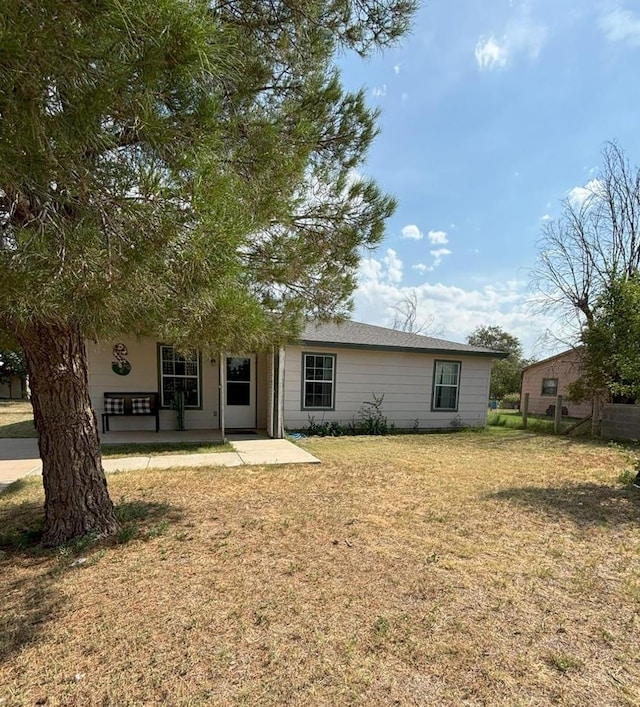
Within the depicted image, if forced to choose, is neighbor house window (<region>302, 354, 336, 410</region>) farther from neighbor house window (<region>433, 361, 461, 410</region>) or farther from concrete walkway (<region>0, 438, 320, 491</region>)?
neighbor house window (<region>433, 361, 461, 410</region>)

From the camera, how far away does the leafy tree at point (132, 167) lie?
1.38 m

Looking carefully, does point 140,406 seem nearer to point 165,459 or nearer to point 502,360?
point 165,459

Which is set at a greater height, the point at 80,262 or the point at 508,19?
the point at 508,19

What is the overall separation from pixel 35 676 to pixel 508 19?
7186 millimetres

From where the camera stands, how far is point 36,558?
3.18 m

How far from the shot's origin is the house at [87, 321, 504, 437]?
29.6 ft

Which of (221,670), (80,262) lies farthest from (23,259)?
(221,670)

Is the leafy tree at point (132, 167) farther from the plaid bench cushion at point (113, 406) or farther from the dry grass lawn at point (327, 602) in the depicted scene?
the plaid bench cushion at point (113, 406)

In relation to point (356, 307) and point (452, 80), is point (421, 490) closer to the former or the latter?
point (356, 307)

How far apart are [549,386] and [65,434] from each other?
23.4 m

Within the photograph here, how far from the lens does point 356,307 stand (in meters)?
5.67

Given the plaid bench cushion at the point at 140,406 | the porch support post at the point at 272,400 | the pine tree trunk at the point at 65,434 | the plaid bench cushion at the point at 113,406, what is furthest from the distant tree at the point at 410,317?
the pine tree trunk at the point at 65,434

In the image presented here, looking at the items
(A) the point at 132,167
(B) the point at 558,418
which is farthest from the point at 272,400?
(B) the point at 558,418

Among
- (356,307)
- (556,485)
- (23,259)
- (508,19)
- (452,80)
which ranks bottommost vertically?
(556,485)
